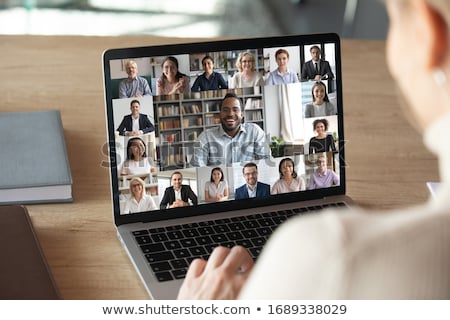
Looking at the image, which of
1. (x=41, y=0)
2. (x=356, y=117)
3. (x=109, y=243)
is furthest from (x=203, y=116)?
(x=41, y=0)

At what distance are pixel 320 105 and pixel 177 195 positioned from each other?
24cm

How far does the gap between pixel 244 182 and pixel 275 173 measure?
0.15ft

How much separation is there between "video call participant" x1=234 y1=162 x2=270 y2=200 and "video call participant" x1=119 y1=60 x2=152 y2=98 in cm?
17

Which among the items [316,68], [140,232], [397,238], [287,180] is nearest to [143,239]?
[140,232]

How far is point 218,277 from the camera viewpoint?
34.1 inches

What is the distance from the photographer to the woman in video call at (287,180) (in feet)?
3.76

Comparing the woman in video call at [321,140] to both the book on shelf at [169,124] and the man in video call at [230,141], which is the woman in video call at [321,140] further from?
the book on shelf at [169,124]

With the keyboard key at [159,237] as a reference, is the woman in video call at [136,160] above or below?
above

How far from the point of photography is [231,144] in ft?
3.71

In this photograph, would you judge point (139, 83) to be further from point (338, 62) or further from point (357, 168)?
point (357, 168)

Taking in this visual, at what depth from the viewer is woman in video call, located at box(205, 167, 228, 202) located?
112 cm

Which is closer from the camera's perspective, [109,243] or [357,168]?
[109,243]

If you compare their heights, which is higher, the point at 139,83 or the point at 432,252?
the point at 139,83

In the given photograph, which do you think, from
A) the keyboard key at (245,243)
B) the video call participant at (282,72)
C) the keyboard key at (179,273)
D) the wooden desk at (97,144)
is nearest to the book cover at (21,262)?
the wooden desk at (97,144)
